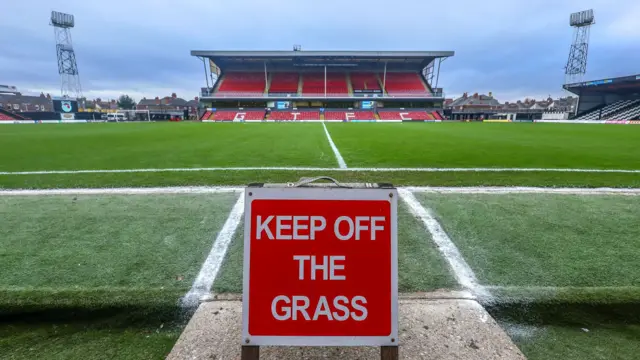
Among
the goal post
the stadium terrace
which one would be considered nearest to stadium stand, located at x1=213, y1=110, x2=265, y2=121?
the stadium terrace

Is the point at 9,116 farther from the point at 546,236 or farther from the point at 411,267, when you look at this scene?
the point at 546,236

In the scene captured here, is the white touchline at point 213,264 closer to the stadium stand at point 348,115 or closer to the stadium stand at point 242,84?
the stadium stand at point 348,115

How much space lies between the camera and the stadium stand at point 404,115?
53719 millimetres

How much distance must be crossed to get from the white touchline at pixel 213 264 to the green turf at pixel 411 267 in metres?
0.05

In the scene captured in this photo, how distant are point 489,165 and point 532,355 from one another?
6201 mm

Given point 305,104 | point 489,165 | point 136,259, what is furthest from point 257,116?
point 136,259

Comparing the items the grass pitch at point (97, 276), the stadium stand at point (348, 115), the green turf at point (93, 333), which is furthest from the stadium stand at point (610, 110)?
the green turf at point (93, 333)

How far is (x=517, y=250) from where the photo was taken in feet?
9.16

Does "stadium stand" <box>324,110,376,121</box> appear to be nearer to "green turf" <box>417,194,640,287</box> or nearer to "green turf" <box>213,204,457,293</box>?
"green turf" <box>417,194,640,287</box>

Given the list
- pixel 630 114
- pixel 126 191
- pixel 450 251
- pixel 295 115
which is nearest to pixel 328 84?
pixel 295 115

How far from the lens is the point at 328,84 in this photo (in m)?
60.2

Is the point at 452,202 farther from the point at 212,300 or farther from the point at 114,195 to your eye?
the point at 114,195

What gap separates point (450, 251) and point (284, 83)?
6101 cm

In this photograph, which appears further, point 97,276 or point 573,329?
point 97,276
